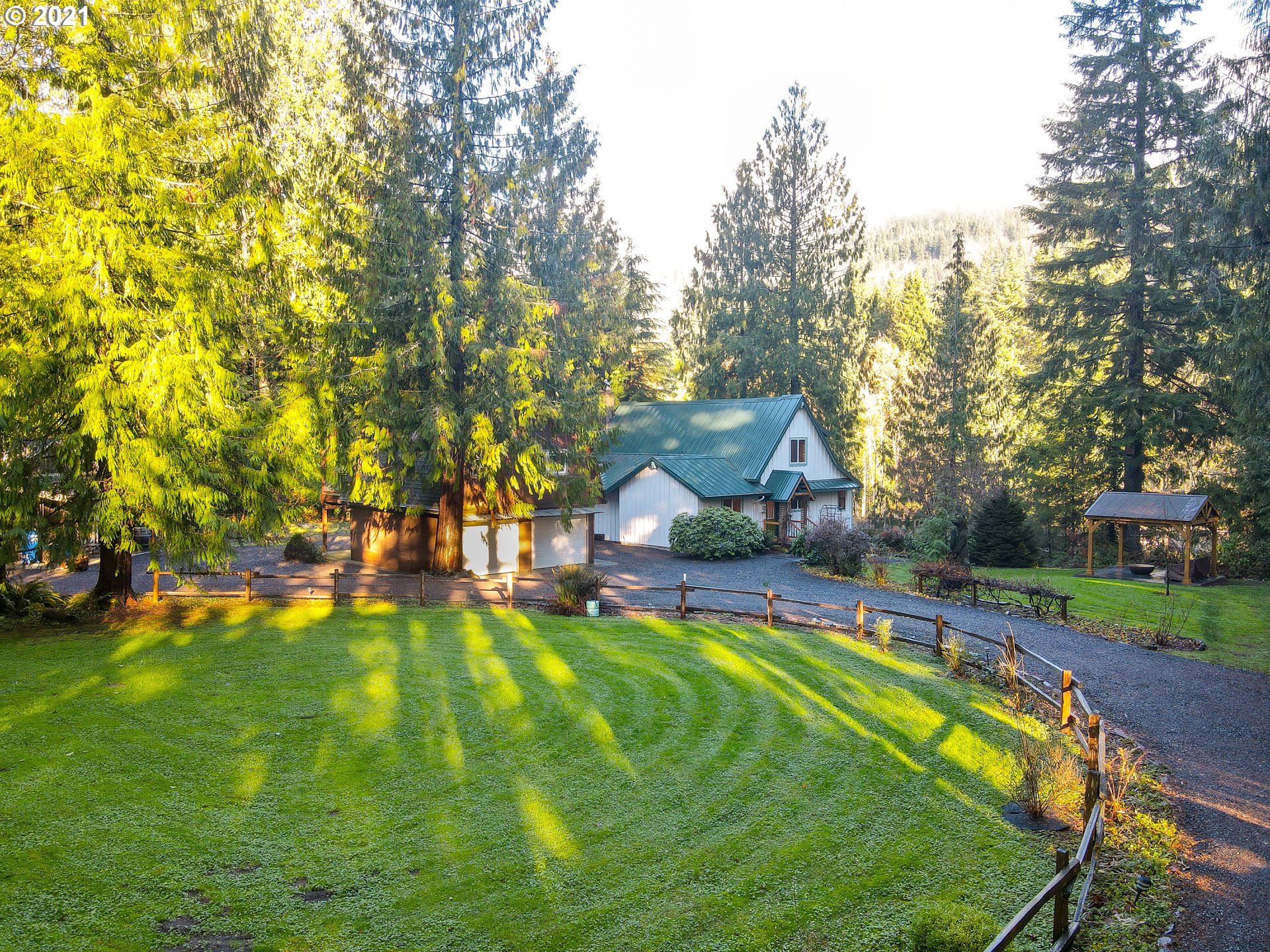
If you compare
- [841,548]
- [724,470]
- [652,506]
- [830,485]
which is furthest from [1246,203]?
[830,485]

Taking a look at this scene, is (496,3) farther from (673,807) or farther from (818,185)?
(818,185)

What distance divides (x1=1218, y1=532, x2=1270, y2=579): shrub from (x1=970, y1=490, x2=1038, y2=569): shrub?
21.9 feet

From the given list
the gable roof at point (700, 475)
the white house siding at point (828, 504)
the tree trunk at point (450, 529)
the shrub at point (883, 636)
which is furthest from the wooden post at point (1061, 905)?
the white house siding at point (828, 504)

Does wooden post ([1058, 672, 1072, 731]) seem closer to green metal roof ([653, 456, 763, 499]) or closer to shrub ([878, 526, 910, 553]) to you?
green metal roof ([653, 456, 763, 499])

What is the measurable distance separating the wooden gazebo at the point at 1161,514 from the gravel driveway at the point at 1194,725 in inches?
405

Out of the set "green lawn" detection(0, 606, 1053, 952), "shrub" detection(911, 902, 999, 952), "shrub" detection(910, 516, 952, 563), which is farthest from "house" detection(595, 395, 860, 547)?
"shrub" detection(911, 902, 999, 952)

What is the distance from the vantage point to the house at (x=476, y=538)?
23656 millimetres

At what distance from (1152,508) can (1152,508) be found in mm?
52

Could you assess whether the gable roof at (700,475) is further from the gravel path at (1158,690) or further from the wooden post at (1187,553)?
the wooden post at (1187,553)

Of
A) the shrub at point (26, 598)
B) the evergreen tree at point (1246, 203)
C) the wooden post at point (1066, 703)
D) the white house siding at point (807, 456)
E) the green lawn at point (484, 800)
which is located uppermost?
the evergreen tree at point (1246, 203)

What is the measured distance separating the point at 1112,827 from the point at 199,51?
71.5ft

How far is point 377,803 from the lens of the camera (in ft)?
26.9

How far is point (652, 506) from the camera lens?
1309 inches

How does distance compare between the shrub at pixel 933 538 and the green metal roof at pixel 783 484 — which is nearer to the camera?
the shrub at pixel 933 538
